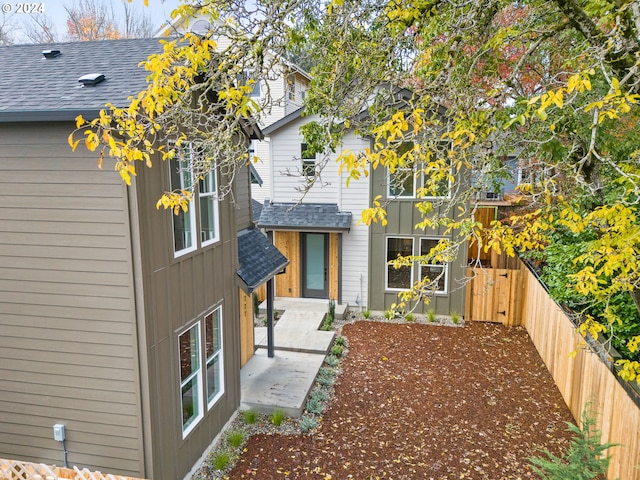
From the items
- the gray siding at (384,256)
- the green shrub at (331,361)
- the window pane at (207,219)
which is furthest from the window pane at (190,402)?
the gray siding at (384,256)

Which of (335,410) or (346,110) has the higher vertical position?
(346,110)

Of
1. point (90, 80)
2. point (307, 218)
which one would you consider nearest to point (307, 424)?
point (90, 80)

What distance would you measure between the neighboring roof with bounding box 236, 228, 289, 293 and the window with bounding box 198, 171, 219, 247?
121 cm

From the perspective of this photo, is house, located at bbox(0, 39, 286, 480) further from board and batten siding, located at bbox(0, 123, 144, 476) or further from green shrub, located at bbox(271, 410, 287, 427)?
green shrub, located at bbox(271, 410, 287, 427)

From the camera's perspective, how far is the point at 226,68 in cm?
412

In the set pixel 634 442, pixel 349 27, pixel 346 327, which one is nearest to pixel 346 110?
pixel 349 27

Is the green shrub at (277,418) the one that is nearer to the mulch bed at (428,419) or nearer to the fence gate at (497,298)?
the mulch bed at (428,419)

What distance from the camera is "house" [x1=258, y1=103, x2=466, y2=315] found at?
13.3 m

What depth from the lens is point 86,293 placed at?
5348 mm

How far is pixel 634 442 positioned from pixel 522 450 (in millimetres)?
2304

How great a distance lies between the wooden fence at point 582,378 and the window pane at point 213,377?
16.6 ft

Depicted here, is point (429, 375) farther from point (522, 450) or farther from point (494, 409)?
point (522, 450)

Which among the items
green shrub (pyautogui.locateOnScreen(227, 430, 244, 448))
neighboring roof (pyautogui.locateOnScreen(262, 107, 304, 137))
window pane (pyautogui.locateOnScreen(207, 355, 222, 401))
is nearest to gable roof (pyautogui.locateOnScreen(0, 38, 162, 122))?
window pane (pyautogui.locateOnScreen(207, 355, 222, 401))

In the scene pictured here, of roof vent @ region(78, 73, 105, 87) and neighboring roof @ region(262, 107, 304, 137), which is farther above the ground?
neighboring roof @ region(262, 107, 304, 137)
